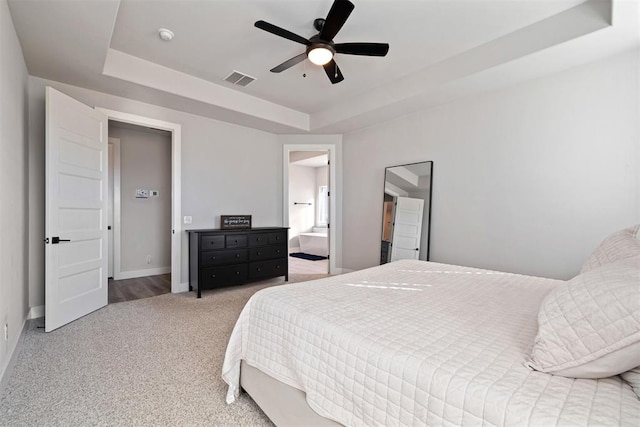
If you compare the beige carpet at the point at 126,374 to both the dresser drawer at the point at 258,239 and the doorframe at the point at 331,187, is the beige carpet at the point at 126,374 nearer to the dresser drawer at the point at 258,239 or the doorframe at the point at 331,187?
the dresser drawer at the point at 258,239

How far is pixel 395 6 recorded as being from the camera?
2314 millimetres

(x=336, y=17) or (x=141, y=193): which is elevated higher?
(x=336, y=17)

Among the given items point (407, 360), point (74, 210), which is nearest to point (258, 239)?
point (74, 210)

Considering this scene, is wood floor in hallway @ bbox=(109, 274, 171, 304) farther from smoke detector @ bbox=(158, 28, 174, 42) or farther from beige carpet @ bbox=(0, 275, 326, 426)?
smoke detector @ bbox=(158, 28, 174, 42)

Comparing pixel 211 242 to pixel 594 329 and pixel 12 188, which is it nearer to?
pixel 12 188

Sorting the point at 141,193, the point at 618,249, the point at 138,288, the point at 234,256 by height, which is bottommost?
the point at 138,288

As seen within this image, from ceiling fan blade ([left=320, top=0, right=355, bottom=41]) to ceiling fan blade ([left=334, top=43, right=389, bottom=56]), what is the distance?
0.12 metres

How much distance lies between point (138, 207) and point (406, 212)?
4.31 meters

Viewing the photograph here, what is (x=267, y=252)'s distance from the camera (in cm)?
443

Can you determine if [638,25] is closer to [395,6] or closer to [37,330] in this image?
[395,6]

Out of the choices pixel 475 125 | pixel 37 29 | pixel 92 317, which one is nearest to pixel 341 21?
pixel 475 125

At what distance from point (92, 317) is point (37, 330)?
412mm

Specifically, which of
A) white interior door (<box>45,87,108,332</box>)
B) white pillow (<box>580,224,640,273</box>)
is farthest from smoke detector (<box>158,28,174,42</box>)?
white pillow (<box>580,224,640,273</box>)

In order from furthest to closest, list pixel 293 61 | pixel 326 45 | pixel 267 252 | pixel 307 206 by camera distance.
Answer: pixel 307 206
pixel 267 252
pixel 293 61
pixel 326 45
